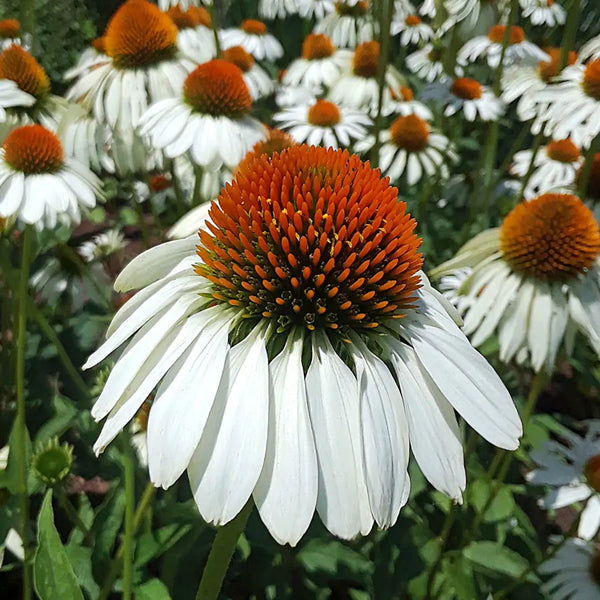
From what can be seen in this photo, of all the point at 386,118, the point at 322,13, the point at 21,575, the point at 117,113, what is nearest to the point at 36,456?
the point at 21,575

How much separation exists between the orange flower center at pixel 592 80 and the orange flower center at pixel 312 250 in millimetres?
994

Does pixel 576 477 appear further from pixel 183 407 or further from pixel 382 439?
pixel 183 407

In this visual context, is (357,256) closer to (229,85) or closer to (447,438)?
(447,438)

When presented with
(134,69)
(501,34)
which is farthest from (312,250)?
(501,34)

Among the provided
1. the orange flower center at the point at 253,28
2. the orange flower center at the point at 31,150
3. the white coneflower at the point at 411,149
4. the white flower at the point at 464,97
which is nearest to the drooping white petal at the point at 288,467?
the orange flower center at the point at 31,150

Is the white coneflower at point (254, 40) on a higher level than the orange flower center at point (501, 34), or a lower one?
lower

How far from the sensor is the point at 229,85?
149cm

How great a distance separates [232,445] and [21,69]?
1250 mm

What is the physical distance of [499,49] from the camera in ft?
8.21

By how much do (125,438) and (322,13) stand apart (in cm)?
271

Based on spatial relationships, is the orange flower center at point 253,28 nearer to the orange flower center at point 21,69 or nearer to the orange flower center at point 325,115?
the orange flower center at point 325,115

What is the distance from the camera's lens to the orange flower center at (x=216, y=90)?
147 centimetres

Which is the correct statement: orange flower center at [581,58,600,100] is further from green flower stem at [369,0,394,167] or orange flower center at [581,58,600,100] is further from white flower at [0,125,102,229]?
white flower at [0,125,102,229]

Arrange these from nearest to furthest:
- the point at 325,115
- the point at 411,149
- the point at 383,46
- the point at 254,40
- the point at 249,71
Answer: the point at 383,46, the point at 325,115, the point at 411,149, the point at 249,71, the point at 254,40
